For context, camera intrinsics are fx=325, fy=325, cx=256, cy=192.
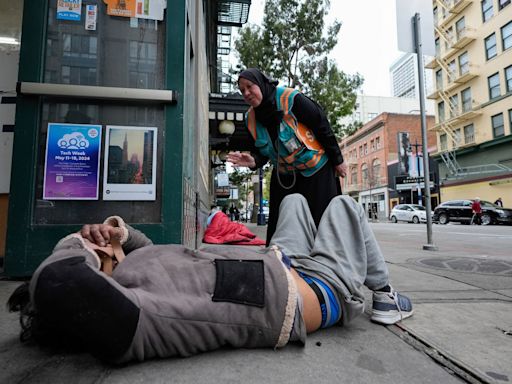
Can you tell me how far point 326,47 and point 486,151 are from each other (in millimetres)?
17045

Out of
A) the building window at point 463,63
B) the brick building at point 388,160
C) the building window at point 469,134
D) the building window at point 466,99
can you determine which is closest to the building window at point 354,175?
the brick building at point 388,160

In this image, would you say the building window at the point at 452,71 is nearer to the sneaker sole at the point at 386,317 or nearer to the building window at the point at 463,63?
the building window at the point at 463,63

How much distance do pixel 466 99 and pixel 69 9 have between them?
3119 cm

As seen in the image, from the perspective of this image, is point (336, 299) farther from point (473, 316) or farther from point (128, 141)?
point (128, 141)

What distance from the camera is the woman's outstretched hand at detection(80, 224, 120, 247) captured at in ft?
4.61

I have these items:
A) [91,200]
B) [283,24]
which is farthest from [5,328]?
[283,24]

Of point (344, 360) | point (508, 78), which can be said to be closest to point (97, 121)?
point (344, 360)

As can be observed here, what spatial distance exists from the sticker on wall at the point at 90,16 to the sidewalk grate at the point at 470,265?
448cm

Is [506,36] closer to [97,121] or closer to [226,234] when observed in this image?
[226,234]

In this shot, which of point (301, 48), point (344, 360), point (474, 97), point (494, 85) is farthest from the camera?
point (474, 97)

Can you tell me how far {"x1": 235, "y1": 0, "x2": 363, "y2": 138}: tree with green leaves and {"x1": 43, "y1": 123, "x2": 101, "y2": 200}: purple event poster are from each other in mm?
13804

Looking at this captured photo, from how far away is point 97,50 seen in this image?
3123 mm

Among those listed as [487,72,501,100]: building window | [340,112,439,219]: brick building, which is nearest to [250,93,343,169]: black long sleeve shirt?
[487,72,501,100]: building window

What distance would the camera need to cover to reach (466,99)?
26922mm
